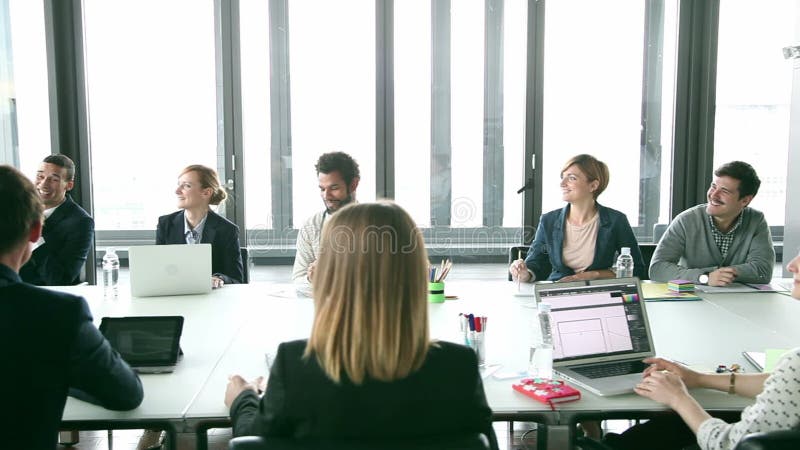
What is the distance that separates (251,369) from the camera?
203 cm

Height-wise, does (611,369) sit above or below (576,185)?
below

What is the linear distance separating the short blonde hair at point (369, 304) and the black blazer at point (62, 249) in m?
2.81

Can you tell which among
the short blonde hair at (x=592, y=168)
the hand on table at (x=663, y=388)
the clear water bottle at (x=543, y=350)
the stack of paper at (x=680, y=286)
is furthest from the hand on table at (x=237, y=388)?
the short blonde hair at (x=592, y=168)

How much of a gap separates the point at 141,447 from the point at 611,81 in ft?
14.7

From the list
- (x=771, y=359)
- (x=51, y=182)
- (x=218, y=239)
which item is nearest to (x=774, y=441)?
(x=771, y=359)

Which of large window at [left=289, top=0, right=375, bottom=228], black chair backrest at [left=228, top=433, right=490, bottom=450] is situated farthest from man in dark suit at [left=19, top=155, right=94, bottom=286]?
black chair backrest at [left=228, top=433, right=490, bottom=450]

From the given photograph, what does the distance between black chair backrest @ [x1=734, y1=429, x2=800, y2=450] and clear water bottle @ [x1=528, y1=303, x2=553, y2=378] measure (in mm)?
726

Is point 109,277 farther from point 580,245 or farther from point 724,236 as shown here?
point 724,236

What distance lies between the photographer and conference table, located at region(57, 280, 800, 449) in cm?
170

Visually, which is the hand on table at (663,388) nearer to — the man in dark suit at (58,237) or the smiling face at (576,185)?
the smiling face at (576,185)

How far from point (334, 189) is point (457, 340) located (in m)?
1.43

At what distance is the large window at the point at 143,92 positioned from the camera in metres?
5.23

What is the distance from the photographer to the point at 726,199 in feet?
11.5

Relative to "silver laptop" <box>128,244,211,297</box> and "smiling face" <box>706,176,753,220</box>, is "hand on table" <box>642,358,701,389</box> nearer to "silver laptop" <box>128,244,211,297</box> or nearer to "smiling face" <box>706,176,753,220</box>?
"smiling face" <box>706,176,753,220</box>
